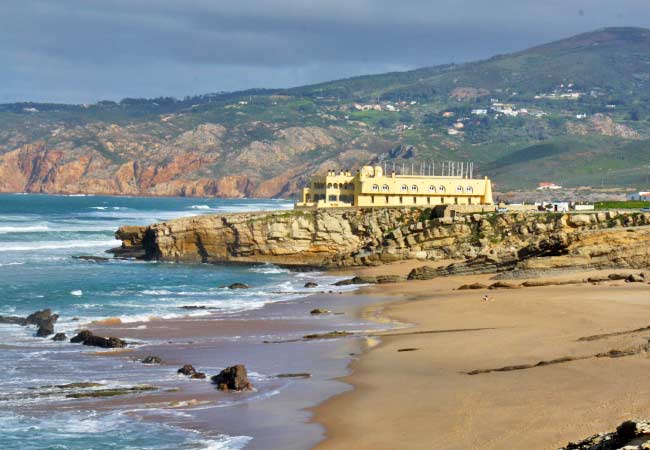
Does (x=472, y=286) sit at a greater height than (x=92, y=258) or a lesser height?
greater

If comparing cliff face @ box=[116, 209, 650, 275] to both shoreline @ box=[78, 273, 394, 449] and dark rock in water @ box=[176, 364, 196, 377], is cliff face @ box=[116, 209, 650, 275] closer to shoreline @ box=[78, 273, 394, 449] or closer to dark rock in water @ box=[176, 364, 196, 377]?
shoreline @ box=[78, 273, 394, 449]

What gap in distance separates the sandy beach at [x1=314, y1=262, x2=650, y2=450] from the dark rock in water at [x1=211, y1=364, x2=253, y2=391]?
2.67m

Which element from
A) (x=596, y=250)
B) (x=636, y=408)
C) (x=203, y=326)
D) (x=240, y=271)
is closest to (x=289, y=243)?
(x=240, y=271)

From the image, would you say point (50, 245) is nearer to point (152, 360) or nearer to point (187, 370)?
point (152, 360)

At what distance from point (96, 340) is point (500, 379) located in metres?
15.4

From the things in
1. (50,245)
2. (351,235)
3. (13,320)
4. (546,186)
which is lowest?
(50,245)

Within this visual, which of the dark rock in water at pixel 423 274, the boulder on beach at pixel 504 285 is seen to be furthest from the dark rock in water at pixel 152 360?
the dark rock in water at pixel 423 274

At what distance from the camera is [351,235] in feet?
238

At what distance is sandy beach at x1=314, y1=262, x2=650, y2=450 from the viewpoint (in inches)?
798

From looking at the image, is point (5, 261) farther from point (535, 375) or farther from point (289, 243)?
point (535, 375)

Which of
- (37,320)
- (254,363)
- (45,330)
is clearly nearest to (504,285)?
(254,363)

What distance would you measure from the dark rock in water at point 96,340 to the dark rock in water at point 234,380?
8.01 metres

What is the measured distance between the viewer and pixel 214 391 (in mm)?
26547

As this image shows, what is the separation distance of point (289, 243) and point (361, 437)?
49842mm
